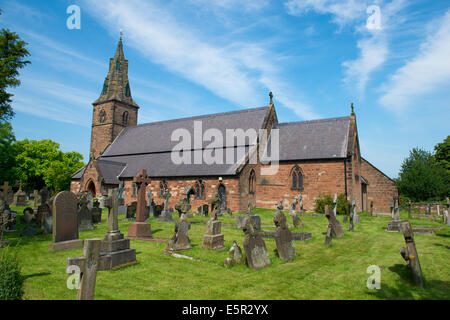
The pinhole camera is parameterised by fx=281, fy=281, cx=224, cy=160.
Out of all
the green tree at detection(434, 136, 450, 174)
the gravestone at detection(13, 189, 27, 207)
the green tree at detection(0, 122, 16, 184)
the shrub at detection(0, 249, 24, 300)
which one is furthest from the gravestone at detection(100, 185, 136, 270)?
the green tree at detection(434, 136, 450, 174)

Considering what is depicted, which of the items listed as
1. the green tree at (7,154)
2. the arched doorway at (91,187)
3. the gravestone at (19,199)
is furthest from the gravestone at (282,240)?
the green tree at (7,154)

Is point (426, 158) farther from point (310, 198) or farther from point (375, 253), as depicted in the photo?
point (375, 253)

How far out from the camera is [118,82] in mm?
43406

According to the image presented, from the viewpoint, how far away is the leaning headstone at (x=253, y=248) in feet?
26.0

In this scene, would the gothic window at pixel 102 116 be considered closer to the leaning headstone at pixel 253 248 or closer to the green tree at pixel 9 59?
the green tree at pixel 9 59

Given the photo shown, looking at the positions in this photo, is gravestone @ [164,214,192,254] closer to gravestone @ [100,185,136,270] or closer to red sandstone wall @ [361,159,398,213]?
gravestone @ [100,185,136,270]

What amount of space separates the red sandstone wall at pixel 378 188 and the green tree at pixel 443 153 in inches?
919

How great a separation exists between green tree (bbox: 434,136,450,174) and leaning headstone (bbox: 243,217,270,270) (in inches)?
1895

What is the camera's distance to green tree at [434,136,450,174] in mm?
43938

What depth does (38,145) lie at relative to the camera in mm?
51500

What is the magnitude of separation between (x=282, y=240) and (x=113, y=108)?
38982mm

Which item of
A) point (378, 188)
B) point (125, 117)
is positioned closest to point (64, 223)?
point (378, 188)
